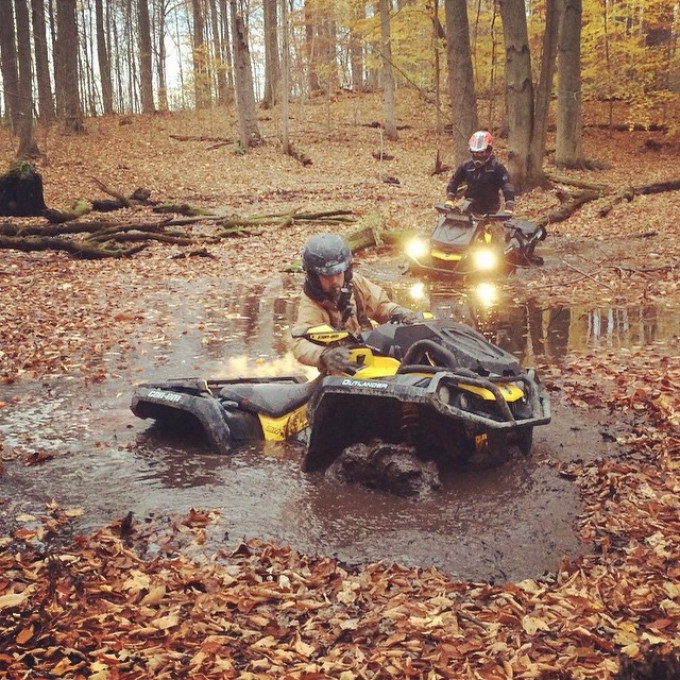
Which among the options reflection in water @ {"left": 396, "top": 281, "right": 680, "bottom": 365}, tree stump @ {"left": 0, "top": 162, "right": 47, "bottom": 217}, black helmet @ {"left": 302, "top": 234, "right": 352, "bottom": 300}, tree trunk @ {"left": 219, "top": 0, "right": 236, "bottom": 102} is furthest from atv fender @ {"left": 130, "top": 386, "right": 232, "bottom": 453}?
tree trunk @ {"left": 219, "top": 0, "right": 236, "bottom": 102}

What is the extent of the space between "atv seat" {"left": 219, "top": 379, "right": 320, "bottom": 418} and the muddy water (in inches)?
12.1

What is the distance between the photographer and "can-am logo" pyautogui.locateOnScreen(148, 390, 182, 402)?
233 inches

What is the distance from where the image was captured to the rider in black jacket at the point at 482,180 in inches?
496

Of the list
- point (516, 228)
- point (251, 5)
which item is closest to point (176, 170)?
point (251, 5)

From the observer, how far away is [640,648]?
10.9 feet

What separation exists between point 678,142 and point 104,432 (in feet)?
93.2

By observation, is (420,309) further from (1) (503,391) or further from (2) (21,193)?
(2) (21,193)

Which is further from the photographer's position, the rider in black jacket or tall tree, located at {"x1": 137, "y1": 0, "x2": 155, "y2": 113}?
tall tree, located at {"x1": 137, "y1": 0, "x2": 155, "y2": 113}

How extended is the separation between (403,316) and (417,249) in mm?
7250

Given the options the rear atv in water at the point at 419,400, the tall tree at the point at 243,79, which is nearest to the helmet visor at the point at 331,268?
the rear atv in water at the point at 419,400

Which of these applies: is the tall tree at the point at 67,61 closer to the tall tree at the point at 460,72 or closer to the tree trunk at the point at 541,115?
the tall tree at the point at 460,72

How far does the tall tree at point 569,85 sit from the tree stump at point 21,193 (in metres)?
16.1

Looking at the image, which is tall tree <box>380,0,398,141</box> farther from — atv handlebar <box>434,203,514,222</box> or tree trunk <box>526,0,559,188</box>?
atv handlebar <box>434,203,514,222</box>

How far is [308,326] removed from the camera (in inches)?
223
